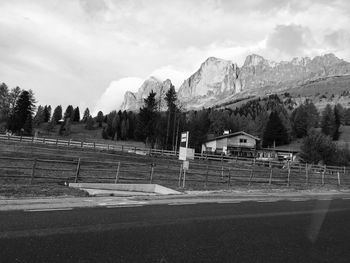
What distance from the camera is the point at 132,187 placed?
21109 mm

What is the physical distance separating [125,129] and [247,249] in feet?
505

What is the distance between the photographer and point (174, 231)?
8.45 metres

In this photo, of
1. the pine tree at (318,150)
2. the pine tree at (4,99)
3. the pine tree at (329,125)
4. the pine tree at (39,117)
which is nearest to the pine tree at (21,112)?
the pine tree at (4,99)

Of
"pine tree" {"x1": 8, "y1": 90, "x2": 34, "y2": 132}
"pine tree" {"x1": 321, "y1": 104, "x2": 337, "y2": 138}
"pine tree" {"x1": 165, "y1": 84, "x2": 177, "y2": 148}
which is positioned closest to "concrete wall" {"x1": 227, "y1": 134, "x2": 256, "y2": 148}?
"pine tree" {"x1": 165, "y1": 84, "x2": 177, "y2": 148}

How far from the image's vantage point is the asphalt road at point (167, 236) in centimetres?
636

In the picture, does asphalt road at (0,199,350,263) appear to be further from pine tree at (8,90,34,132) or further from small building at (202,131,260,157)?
pine tree at (8,90,34,132)

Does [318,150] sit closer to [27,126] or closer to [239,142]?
[239,142]

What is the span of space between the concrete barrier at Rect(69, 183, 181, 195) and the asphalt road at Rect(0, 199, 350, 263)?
7726mm

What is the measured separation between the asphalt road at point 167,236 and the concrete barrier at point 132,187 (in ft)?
25.3

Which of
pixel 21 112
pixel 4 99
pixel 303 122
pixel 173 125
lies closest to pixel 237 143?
pixel 173 125

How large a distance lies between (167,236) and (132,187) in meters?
13.4

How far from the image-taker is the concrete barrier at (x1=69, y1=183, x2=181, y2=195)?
19242 mm

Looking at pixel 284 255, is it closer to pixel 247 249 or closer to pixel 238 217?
pixel 247 249

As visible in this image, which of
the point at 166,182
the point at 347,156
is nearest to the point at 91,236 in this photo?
the point at 166,182
